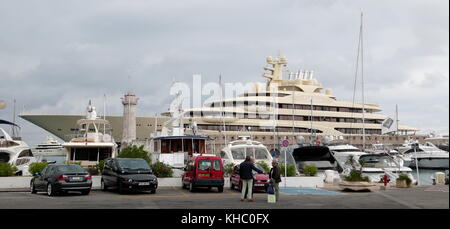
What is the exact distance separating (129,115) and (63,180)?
142 ft

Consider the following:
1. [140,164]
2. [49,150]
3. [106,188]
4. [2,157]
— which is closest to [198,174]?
[140,164]

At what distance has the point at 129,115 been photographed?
58.8 meters

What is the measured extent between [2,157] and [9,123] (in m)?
5.52

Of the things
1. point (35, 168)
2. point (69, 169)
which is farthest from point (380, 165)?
point (69, 169)

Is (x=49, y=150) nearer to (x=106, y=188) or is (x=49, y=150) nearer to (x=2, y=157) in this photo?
(x=2, y=157)

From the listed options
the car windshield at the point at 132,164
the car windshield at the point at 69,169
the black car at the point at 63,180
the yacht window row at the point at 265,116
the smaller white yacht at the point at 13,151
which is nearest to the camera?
the black car at the point at 63,180

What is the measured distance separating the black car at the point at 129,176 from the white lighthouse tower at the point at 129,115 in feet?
132

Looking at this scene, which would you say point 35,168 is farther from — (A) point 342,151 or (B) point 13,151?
(A) point 342,151

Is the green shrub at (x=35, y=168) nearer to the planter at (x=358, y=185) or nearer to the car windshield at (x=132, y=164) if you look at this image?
the car windshield at (x=132, y=164)

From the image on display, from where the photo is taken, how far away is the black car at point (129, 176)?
54.6 ft

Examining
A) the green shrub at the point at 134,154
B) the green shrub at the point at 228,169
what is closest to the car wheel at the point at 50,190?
the green shrub at the point at 134,154
